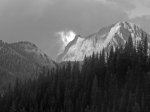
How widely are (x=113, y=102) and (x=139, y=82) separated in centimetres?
1565

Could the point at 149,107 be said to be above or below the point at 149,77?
below

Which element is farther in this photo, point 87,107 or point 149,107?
point 87,107

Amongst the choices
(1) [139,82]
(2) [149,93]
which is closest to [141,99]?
(2) [149,93]

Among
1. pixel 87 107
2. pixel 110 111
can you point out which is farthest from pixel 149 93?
pixel 87 107

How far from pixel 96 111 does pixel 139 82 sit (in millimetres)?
24607

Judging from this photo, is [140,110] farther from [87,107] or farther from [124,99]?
[87,107]

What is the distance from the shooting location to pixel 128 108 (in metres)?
180

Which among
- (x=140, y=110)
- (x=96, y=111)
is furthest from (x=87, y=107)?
(x=140, y=110)

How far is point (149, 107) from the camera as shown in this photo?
17750 centimetres

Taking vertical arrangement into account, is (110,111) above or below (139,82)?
below

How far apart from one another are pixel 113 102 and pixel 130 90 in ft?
32.4

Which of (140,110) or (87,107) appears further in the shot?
(87,107)

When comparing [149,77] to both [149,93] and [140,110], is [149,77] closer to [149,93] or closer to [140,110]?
[149,93]

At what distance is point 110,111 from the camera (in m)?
190
